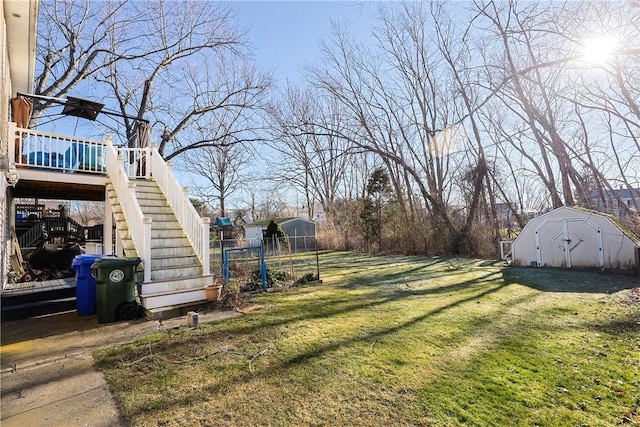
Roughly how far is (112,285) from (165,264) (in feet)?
3.44

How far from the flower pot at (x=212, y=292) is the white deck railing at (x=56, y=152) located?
15.1ft

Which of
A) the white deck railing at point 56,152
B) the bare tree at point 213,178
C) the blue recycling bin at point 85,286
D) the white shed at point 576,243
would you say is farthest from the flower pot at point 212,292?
the bare tree at point 213,178

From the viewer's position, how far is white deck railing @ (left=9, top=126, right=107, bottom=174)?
22.6ft

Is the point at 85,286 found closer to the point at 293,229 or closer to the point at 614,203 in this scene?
the point at 293,229

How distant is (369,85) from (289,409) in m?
21.7

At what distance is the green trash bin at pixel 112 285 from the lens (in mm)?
4988

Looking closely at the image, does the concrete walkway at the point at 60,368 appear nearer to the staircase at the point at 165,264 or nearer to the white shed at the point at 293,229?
the staircase at the point at 165,264

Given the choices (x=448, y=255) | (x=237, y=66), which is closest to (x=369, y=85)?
(x=237, y=66)

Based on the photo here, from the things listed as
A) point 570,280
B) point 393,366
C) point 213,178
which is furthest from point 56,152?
point 213,178

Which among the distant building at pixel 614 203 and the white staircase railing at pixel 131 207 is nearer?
the white staircase railing at pixel 131 207

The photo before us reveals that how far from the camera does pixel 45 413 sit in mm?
2508

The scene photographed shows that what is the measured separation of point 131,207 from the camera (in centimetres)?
636

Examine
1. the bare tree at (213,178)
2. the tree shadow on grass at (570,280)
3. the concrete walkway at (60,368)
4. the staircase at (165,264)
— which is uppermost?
the bare tree at (213,178)

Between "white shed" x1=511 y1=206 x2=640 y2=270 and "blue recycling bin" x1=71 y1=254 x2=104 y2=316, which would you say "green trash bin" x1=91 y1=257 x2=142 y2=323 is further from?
"white shed" x1=511 y1=206 x2=640 y2=270
